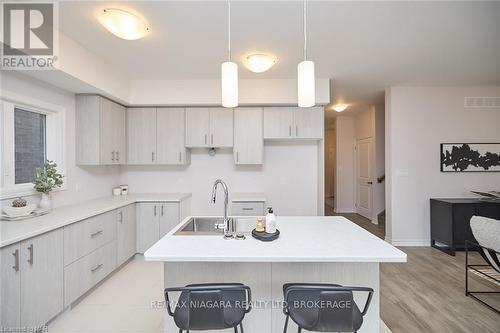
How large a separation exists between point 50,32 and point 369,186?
6408 millimetres

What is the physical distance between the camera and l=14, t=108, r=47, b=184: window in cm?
251

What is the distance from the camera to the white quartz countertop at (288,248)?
136cm

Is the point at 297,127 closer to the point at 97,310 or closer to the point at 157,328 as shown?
the point at 157,328

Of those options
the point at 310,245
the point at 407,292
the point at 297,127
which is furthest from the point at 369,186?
the point at 310,245

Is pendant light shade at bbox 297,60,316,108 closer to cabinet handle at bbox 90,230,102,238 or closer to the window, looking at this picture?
cabinet handle at bbox 90,230,102,238

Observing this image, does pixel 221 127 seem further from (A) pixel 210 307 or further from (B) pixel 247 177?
(A) pixel 210 307

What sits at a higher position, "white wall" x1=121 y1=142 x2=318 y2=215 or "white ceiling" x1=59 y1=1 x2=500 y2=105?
"white ceiling" x1=59 y1=1 x2=500 y2=105

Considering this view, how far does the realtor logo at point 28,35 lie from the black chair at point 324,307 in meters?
2.83

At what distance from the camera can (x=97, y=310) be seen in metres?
2.34

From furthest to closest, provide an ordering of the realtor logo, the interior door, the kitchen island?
the interior door → the realtor logo → the kitchen island

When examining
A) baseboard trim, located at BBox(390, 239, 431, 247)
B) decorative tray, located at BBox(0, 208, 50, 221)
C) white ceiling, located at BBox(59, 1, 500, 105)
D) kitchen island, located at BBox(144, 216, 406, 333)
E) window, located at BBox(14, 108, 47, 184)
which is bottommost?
baseboard trim, located at BBox(390, 239, 431, 247)

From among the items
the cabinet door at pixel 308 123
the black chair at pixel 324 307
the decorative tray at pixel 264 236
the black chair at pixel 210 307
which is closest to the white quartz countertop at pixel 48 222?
the black chair at pixel 210 307

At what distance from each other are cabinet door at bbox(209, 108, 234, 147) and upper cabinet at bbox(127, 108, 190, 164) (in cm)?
48

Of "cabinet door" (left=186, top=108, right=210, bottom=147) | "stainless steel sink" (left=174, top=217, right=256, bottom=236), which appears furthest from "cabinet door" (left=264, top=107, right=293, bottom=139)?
"stainless steel sink" (left=174, top=217, right=256, bottom=236)
